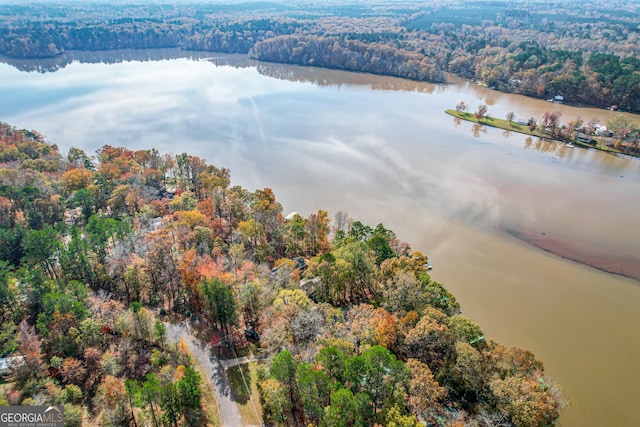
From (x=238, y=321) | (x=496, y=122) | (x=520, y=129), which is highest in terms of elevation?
(x=496, y=122)

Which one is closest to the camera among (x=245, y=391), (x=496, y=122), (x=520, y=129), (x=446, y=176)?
(x=245, y=391)

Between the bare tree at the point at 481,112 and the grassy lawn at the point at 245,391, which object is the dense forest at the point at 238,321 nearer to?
the grassy lawn at the point at 245,391

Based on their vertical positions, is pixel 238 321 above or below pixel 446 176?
below

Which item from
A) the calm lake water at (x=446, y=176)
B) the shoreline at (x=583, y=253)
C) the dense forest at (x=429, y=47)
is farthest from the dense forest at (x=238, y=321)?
the dense forest at (x=429, y=47)

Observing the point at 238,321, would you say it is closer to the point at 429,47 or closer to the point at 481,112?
the point at 481,112

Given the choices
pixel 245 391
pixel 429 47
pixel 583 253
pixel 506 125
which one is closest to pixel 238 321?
pixel 245 391

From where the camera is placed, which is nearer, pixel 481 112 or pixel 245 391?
pixel 245 391

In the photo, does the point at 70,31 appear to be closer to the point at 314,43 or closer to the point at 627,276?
the point at 314,43
